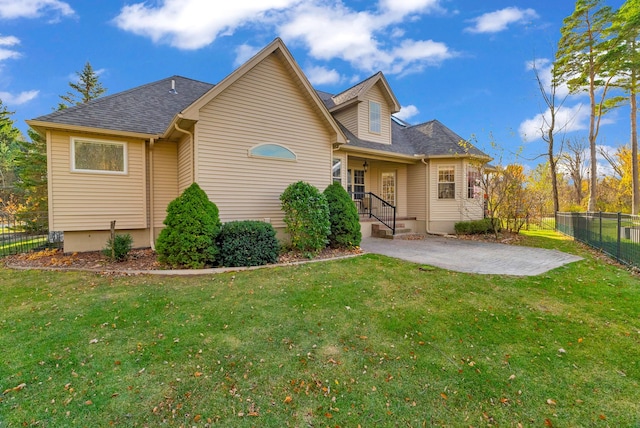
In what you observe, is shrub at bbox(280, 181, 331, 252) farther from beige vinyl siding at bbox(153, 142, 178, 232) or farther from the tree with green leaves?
the tree with green leaves

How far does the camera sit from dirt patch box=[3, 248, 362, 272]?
688 centimetres

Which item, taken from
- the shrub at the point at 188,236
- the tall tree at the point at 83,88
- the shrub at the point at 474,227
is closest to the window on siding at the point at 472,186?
the shrub at the point at 474,227

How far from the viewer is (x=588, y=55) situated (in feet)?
53.7

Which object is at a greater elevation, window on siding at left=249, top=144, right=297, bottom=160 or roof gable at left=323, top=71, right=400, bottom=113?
roof gable at left=323, top=71, right=400, bottom=113

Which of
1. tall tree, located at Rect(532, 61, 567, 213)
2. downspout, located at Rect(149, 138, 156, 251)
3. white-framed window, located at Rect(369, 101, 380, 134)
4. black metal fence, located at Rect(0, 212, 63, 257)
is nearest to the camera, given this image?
downspout, located at Rect(149, 138, 156, 251)

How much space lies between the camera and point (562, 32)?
16.7m

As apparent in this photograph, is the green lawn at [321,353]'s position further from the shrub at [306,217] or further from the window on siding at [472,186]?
the window on siding at [472,186]

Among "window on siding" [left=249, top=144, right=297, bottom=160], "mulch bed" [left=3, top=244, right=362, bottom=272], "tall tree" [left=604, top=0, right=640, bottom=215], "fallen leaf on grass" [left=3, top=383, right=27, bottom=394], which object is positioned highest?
"tall tree" [left=604, top=0, right=640, bottom=215]

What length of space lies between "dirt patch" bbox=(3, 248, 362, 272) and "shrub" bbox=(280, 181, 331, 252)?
35 centimetres

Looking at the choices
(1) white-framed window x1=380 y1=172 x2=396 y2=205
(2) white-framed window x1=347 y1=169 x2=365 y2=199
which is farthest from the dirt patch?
(1) white-framed window x1=380 y1=172 x2=396 y2=205

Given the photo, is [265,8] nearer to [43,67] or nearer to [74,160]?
[74,160]

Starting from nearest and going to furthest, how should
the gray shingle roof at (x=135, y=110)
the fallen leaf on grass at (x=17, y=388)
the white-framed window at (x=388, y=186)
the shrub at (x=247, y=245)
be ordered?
the fallen leaf on grass at (x=17, y=388) → the shrub at (x=247, y=245) → the gray shingle roof at (x=135, y=110) → the white-framed window at (x=388, y=186)

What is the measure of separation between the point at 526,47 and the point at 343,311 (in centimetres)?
2199

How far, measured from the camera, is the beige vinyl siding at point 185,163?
818 cm
